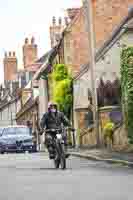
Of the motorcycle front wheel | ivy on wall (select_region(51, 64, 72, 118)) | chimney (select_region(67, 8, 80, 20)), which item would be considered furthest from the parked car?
the motorcycle front wheel

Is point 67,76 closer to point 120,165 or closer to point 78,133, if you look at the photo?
point 78,133

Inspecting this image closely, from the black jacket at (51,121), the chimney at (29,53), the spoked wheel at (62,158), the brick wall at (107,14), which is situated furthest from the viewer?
the chimney at (29,53)

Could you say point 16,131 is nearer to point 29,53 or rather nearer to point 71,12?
point 71,12

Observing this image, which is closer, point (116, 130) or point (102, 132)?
point (116, 130)

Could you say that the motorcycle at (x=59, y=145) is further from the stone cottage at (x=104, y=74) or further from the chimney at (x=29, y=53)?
the chimney at (x=29, y=53)

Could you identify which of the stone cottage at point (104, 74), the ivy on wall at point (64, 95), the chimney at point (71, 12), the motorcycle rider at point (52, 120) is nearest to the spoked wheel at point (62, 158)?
the motorcycle rider at point (52, 120)

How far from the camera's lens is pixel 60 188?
12.9m

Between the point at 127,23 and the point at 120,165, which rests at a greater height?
the point at 127,23

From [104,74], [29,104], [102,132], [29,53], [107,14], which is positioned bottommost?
[102,132]

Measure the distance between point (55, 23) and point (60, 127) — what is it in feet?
165

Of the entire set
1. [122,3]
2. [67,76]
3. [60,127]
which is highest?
[122,3]

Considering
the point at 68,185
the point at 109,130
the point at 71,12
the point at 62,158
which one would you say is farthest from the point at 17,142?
the point at 68,185

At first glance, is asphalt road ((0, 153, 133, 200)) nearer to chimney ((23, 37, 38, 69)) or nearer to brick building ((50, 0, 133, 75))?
brick building ((50, 0, 133, 75))

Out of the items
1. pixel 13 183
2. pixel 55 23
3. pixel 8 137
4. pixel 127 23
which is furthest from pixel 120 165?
pixel 55 23
